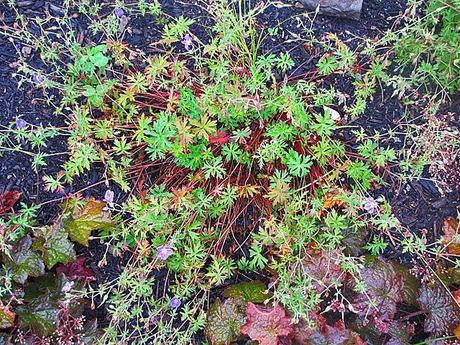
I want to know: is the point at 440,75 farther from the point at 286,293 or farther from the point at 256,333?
the point at 256,333

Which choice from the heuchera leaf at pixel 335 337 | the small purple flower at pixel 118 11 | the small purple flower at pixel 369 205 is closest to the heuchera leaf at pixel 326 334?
the heuchera leaf at pixel 335 337

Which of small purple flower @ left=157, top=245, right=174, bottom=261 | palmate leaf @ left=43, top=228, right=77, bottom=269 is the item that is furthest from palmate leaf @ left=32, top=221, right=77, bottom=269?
small purple flower @ left=157, top=245, right=174, bottom=261

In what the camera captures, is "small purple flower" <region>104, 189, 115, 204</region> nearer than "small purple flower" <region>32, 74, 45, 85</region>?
Yes

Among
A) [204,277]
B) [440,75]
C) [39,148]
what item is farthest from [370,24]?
[39,148]

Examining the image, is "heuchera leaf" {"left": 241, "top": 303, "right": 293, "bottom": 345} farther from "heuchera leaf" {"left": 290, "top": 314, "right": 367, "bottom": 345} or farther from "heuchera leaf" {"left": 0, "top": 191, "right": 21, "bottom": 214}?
"heuchera leaf" {"left": 0, "top": 191, "right": 21, "bottom": 214}

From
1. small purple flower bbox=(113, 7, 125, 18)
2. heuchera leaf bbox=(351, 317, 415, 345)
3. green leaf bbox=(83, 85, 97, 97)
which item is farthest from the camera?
small purple flower bbox=(113, 7, 125, 18)

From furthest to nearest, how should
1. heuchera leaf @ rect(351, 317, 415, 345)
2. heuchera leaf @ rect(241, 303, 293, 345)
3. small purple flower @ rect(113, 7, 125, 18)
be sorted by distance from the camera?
small purple flower @ rect(113, 7, 125, 18) < heuchera leaf @ rect(351, 317, 415, 345) < heuchera leaf @ rect(241, 303, 293, 345)

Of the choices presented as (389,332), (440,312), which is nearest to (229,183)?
(389,332)

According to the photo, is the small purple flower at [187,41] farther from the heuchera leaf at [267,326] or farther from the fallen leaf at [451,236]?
the fallen leaf at [451,236]
